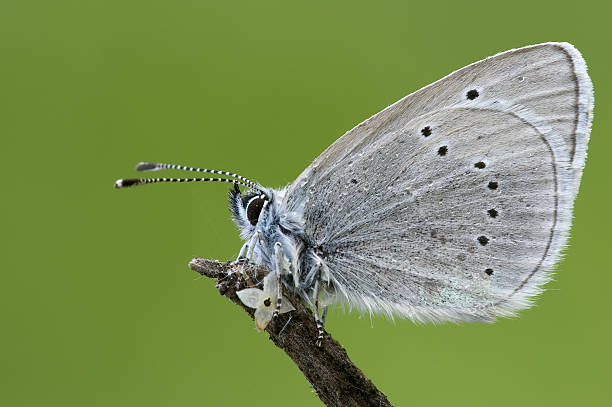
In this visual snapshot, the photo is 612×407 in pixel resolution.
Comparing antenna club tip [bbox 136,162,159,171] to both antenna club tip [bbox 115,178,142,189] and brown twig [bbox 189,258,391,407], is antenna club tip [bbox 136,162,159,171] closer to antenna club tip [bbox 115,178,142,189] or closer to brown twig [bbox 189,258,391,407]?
antenna club tip [bbox 115,178,142,189]

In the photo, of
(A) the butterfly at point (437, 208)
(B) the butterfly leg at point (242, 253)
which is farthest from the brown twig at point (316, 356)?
(A) the butterfly at point (437, 208)

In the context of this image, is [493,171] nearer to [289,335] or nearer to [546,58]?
[546,58]

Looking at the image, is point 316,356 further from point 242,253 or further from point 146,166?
point 146,166

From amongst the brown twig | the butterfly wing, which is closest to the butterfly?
the butterfly wing

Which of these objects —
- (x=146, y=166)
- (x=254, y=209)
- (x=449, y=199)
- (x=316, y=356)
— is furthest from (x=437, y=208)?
(x=146, y=166)

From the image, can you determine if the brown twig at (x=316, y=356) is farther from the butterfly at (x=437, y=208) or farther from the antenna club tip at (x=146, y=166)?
the antenna club tip at (x=146, y=166)

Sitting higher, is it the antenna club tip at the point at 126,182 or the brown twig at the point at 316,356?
the antenna club tip at the point at 126,182
